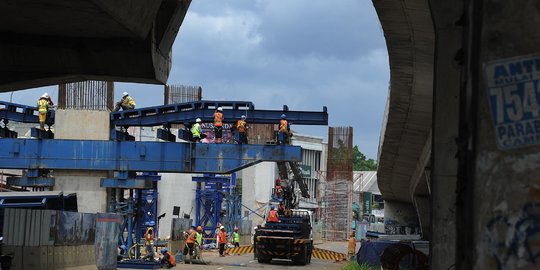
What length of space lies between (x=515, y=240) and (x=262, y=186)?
257 ft

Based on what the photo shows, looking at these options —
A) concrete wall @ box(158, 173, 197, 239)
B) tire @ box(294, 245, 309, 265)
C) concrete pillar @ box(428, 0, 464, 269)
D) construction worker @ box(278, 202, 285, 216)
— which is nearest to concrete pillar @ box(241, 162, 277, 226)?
concrete wall @ box(158, 173, 197, 239)

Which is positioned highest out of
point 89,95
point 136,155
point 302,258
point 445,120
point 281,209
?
point 89,95

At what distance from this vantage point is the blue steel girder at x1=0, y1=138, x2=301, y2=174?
105 ft

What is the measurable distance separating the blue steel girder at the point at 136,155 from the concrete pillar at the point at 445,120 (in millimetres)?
24518

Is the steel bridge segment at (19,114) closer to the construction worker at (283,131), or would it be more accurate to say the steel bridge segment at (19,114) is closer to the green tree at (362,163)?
the construction worker at (283,131)

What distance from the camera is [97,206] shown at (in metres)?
35.9

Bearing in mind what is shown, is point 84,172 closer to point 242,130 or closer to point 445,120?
point 242,130

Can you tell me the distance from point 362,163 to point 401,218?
11320 cm

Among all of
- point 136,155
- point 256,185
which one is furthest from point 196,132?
point 256,185

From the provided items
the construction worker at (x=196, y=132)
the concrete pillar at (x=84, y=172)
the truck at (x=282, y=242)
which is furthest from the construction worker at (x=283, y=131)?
the concrete pillar at (x=84, y=172)

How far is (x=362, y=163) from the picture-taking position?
167375 mm

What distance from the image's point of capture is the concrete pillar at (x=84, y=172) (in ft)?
115

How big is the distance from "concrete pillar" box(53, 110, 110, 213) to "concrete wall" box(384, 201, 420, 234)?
81.7 feet

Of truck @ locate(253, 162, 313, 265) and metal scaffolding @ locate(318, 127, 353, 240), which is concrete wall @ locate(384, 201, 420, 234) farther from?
metal scaffolding @ locate(318, 127, 353, 240)
